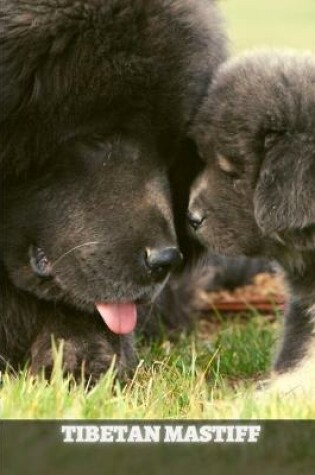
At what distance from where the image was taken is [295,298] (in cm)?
430

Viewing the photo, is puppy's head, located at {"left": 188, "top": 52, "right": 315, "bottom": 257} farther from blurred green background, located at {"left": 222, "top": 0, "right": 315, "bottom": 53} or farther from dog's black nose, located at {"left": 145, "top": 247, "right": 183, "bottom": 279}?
blurred green background, located at {"left": 222, "top": 0, "right": 315, "bottom": 53}

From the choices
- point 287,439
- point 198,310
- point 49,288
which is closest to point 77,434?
point 287,439

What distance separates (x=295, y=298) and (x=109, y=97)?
1.25 metres

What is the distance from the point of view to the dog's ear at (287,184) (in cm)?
377

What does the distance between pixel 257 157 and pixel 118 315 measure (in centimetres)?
76

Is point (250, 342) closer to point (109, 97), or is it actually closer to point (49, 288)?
point (49, 288)

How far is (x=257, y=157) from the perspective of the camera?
3.94m

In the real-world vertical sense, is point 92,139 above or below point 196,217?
above

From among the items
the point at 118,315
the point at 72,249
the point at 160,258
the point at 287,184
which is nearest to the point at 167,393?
the point at 118,315

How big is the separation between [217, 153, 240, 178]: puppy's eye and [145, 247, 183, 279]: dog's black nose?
0.54 m

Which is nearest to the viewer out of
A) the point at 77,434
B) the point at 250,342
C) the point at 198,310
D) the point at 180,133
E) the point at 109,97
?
the point at 77,434

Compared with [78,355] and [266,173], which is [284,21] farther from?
[78,355]

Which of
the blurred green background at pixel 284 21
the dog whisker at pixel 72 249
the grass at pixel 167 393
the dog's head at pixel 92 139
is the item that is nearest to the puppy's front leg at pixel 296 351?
the grass at pixel 167 393

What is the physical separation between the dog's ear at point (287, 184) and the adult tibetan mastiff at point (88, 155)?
1.09ft
